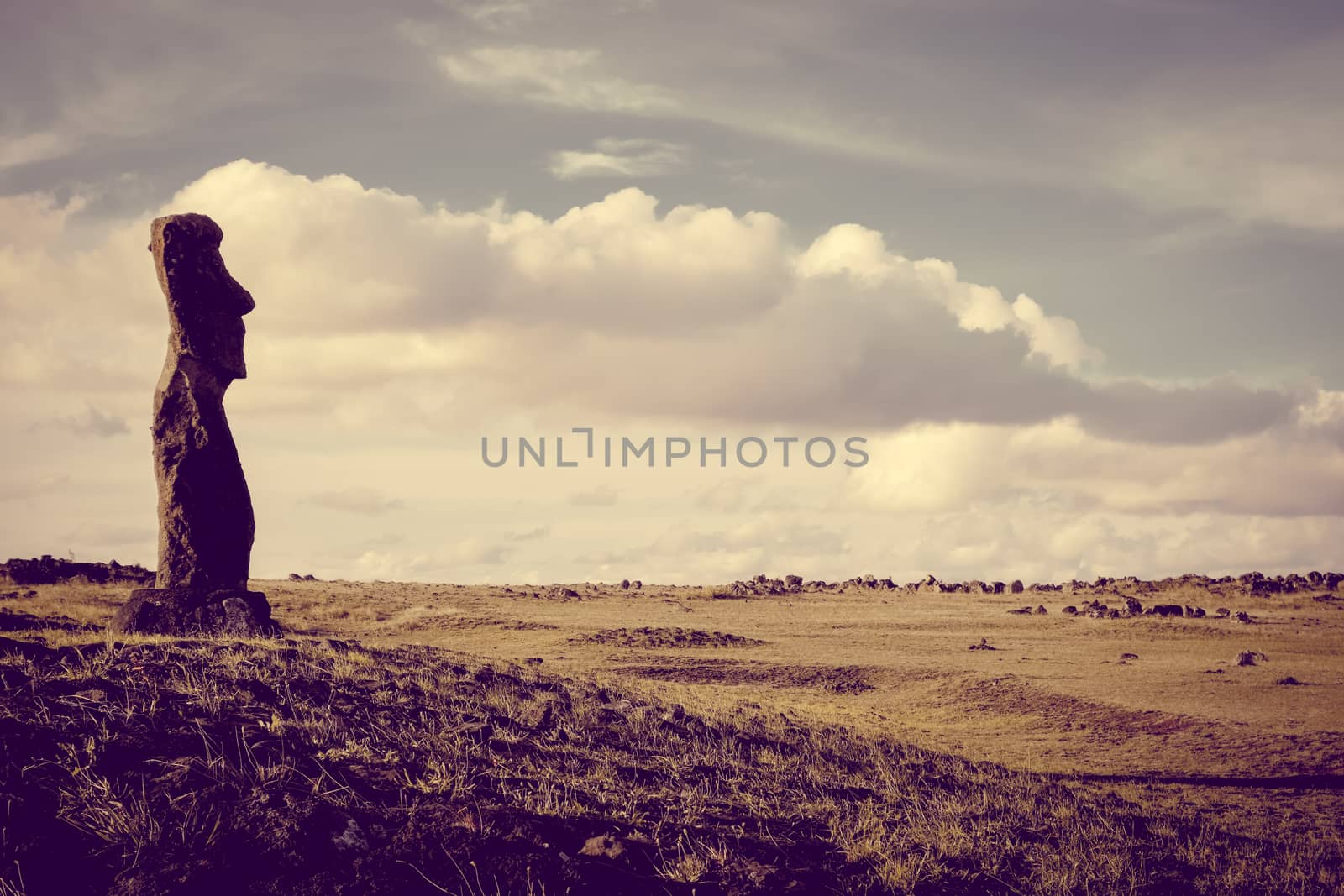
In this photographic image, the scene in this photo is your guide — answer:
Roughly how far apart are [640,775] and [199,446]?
1183 centimetres

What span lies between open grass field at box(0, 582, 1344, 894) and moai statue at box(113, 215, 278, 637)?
2.51 meters

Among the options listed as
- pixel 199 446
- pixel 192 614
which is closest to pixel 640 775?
pixel 192 614

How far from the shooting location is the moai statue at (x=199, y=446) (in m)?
17.4

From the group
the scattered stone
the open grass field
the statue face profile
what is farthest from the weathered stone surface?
the scattered stone

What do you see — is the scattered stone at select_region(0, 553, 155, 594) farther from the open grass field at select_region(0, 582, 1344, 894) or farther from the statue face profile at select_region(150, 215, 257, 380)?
the statue face profile at select_region(150, 215, 257, 380)

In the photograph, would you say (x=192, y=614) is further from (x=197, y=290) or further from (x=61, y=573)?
(x=61, y=573)

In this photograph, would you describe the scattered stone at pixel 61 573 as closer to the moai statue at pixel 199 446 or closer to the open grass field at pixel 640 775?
the open grass field at pixel 640 775

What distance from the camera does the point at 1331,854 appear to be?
1102 centimetres

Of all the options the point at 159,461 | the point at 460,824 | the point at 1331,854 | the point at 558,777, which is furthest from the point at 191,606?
the point at 1331,854

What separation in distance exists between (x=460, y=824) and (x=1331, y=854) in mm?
10065

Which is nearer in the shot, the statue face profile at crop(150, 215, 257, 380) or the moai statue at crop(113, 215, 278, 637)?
the moai statue at crop(113, 215, 278, 637)

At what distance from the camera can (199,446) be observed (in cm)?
1777

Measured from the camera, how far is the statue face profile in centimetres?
1777

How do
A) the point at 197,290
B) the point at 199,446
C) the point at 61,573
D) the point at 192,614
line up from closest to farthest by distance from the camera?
the point at 192,614
the point at 199,446
the point at 197,290
the point at 61,573
